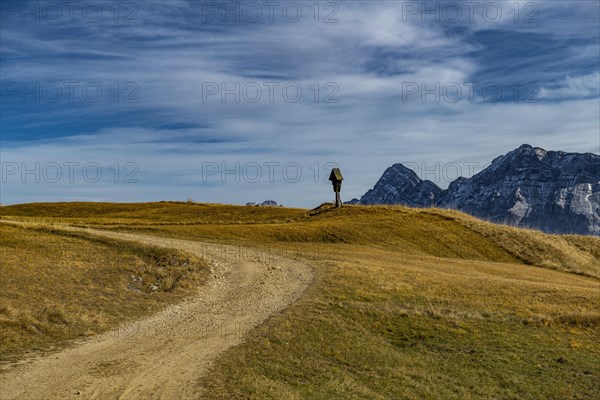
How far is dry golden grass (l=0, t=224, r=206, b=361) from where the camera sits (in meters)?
20.4

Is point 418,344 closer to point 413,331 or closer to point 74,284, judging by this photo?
point 413,331

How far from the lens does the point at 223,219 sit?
2835 inches

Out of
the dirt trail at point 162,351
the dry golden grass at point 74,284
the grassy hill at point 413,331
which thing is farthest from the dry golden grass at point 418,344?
the dry golden grass at point 74,284

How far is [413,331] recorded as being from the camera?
2353 centimetres

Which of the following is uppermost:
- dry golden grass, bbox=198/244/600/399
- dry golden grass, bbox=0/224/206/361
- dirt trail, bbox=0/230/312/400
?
dry golden grass, bbox=0/224/206/361

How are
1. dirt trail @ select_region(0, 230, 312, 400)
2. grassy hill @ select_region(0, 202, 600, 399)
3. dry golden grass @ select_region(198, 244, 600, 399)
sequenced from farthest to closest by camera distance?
1. grassy hill @ select_region(0, 202, 600, 399)
2. dry golden grass @ select_region(198, 244, 600, 399)
3. dirt trail @ select_region(0, 230, 312, 400)

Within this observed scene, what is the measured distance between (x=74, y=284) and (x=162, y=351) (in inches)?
431

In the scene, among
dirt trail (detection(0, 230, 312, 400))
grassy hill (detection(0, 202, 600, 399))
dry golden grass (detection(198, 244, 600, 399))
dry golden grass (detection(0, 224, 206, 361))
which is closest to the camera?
dirt trail (detection(0, 230, 312, 400))

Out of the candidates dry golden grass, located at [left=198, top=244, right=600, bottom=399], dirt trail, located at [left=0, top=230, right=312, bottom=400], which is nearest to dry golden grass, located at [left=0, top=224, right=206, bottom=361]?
dirt trail, located at [left=0, top=230, right=312, bottom=400]

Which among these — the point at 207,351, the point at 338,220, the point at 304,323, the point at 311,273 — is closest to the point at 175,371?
the point at 207,351

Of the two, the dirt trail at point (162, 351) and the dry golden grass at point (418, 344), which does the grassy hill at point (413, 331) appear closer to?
the dry golden grass at point (418, 344)

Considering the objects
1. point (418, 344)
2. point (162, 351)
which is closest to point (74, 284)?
point (162, 351)

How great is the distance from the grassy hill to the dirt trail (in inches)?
38.5

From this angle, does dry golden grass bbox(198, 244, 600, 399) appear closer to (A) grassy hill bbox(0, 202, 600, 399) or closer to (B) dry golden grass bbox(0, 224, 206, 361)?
(A) grassy hill bbox(0, 202, 600, 399)
